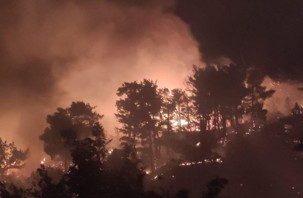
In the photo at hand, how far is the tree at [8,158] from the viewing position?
56031 millimetres

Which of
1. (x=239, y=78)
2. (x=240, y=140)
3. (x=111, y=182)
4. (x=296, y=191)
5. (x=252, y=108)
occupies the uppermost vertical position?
(x=239, y=78)

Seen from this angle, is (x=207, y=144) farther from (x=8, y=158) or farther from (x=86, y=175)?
(x=8, y=158)

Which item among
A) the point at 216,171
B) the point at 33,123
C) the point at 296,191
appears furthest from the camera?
the point at 33,123

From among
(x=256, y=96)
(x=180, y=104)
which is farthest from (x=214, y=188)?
(x=180, y=104)

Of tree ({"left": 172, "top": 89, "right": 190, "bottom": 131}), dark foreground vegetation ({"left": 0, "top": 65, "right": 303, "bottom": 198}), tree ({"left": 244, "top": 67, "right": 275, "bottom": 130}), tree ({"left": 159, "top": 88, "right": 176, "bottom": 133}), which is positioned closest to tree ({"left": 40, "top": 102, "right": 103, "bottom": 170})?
dark foreground vegetation ({"left": 0, "top": 65, "right": 303, "bottom": 198})

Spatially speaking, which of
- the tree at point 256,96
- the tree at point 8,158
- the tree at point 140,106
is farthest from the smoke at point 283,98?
the tree at point 8,158

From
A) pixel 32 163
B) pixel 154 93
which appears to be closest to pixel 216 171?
pixel 154 93

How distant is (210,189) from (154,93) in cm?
3646

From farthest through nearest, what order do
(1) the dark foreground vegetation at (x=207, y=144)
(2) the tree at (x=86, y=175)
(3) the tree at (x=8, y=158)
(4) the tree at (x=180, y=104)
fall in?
(3) the tree at (x=8, y=158) → (4) the tree at (x=180, y=104) → (1) the dark foreground vegetation at (x=207, y=144) → (2) the tree at (x=86, y=175)

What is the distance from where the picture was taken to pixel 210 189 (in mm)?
10672

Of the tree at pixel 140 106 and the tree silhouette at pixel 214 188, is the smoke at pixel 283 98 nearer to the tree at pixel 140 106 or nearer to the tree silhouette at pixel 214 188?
the tree at pixel 140 106

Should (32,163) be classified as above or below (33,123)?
below

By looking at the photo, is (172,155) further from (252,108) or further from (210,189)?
(210,189)

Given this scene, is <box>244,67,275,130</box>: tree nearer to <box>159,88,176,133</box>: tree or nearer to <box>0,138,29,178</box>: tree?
<box>159,88,176,133</box>: tree
